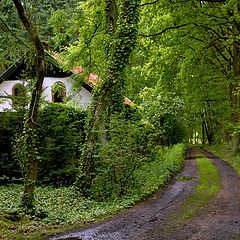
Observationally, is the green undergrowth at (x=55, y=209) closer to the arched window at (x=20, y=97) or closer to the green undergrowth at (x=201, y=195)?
the green undergrowth at (x=201, y=195)

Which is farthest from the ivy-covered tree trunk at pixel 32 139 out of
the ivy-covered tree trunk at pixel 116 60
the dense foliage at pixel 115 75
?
the ivy-covered tree trunk at pixel 116 60

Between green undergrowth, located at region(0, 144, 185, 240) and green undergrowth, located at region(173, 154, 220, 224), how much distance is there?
148 centimetres

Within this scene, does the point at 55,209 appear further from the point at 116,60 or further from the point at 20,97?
the point at 116,60

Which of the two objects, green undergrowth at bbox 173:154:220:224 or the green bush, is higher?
the green bush

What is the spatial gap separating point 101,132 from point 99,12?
236 inches

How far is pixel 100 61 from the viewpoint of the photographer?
1614 cm

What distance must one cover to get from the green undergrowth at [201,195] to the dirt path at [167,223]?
175 mm

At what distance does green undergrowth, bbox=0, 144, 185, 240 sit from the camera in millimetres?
7375


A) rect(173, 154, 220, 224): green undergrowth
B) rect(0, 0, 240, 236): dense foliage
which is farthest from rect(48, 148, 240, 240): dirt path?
rect(0, 0, 240, 236): dense foliage

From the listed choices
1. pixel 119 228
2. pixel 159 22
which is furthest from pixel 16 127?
pixel 159 22

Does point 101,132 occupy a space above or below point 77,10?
below

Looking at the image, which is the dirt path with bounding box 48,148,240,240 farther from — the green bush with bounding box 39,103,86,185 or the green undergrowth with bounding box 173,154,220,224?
the green bush with bounding box 39,103,86,185

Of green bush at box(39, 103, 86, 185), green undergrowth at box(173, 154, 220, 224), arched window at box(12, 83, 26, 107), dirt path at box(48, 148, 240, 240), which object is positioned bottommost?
dirt path at box(48, 148, 240, 240)

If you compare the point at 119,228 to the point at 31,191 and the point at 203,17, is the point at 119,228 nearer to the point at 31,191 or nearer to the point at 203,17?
the point at 31,191
